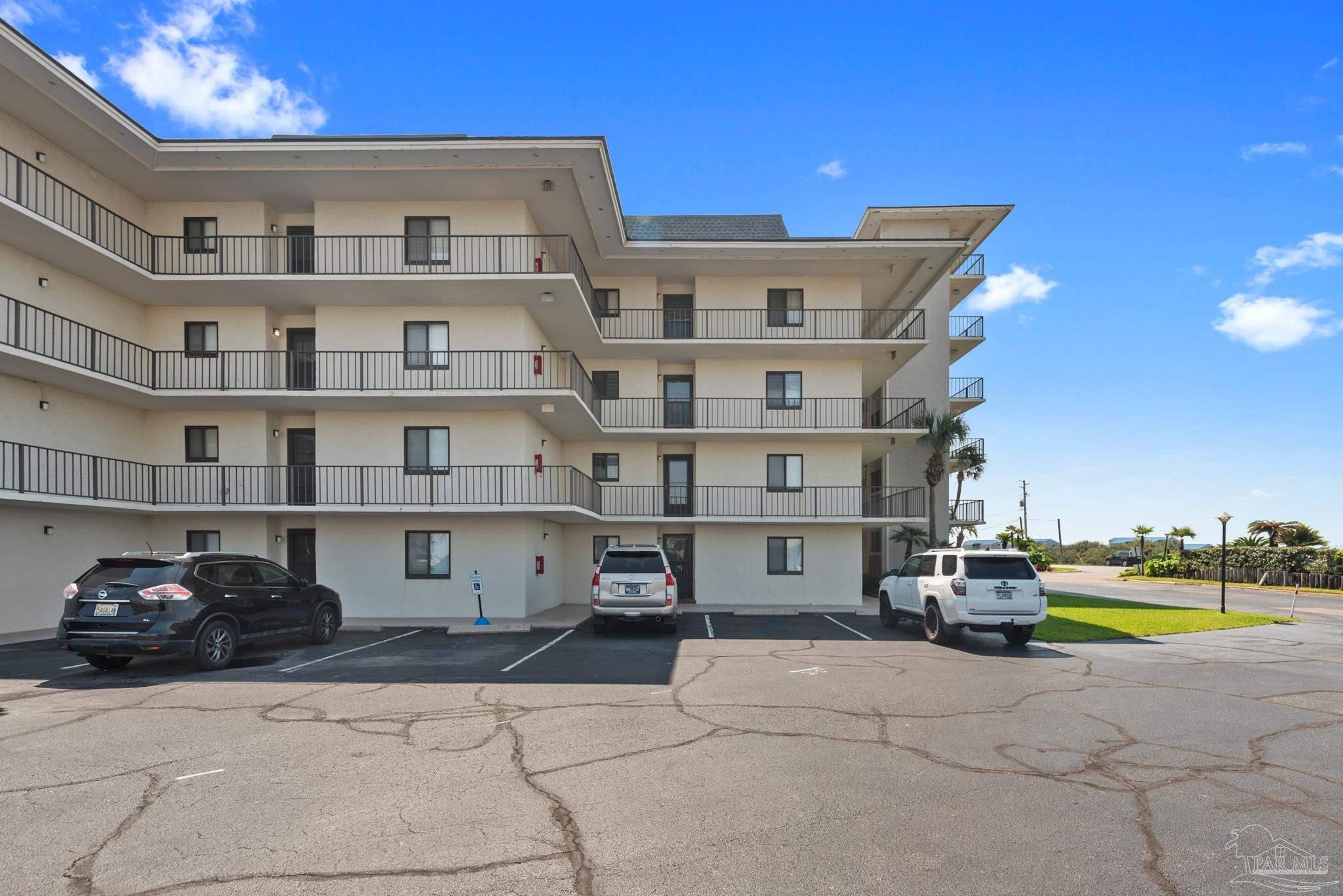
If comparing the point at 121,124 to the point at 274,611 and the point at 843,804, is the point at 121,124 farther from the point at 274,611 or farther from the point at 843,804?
the point at 843,804

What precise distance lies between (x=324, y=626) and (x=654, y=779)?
10789 millimetres

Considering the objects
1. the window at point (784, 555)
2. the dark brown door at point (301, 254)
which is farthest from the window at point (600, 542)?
the dark brown door at point (301, 254)

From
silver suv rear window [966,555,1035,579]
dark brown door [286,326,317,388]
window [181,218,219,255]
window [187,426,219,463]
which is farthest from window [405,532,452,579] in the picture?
silver suv rear window [966,555,1035,579]

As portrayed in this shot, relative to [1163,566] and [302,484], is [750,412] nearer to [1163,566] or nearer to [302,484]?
[302,484]

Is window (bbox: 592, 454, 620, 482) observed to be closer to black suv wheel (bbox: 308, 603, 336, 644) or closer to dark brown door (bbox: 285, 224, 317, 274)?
dark brown door (bbox: 285, 224, 317, 274)

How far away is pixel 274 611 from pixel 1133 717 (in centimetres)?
1256

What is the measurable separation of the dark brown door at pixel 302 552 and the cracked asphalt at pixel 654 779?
33.1 feet

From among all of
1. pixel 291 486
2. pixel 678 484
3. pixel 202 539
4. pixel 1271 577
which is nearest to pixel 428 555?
pixel 291 486

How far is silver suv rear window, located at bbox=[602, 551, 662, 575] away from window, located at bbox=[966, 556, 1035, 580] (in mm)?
6042

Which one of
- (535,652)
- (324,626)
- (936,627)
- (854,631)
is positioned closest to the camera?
(535,652)

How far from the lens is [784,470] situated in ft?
85.5

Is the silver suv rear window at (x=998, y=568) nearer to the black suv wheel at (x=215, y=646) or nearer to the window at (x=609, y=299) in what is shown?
the black suv wheel at (x=215, y=646)

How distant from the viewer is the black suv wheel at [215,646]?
11398 millimetres

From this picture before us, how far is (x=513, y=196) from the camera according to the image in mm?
20328
